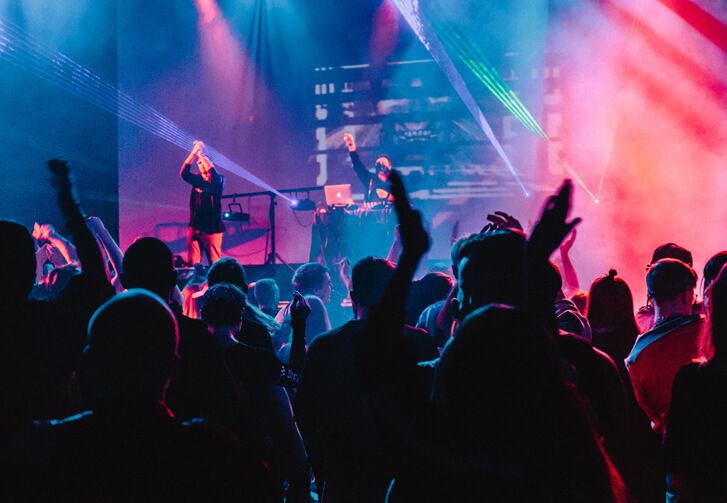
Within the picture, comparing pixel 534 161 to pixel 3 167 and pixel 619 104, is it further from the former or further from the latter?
pixel 3 167

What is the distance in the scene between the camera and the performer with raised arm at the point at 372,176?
9305 mm

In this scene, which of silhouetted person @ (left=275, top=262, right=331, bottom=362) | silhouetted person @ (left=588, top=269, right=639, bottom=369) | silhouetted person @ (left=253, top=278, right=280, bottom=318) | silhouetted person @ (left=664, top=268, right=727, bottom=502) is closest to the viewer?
silhouetted person @ (left=664, top=268, right=727, bottom=502)

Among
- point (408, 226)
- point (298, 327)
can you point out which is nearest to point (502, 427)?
point (408, 226)

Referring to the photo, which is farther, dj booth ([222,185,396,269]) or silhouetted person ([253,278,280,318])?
dj booth ([222,185,396,269])

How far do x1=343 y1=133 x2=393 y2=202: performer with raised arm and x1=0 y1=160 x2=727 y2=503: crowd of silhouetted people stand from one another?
23.0 feet

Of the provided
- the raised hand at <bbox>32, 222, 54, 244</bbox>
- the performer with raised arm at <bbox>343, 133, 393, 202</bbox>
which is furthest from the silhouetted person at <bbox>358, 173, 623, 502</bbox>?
the performer with raised arm at <bbox>343, 133, 393, 202</bbox>

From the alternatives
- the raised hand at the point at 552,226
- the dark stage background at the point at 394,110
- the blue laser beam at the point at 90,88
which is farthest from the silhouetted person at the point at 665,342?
the blue laser beam at the point at 90,88

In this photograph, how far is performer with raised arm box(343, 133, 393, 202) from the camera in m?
9.30

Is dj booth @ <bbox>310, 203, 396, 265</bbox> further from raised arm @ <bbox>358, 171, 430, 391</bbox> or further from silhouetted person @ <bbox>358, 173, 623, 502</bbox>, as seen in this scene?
silhouetted person @ <bbox>358, 173, 623, 502</bbox>

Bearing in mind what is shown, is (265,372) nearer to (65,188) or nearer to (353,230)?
(65,188)

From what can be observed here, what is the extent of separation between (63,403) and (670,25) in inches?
397

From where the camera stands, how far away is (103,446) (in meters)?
1.16

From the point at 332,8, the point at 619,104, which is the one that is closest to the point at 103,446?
the point at 619,104

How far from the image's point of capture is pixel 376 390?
1207mm
